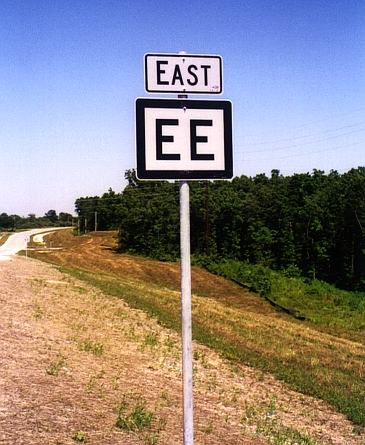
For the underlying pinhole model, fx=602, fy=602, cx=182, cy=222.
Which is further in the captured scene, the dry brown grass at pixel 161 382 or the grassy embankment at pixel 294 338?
the grassy embankment at pixel 294 338

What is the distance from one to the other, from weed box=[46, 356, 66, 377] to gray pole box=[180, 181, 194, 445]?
247 inches

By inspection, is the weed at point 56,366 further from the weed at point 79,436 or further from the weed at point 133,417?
the weed at point 79,436

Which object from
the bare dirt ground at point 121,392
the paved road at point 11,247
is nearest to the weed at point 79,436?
the bare dirt ground at point 121,392

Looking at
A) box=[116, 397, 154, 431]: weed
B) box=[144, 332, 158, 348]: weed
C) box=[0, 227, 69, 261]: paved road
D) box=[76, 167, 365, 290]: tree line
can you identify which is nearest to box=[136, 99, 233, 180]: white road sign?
box=[116, 397, 154, 431]: weed

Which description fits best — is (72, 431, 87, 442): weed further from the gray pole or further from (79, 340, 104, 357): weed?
(79, 340, 104, 357): weed

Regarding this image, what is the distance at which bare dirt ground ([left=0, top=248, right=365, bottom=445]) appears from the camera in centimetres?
705

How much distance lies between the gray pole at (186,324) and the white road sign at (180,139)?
154mm

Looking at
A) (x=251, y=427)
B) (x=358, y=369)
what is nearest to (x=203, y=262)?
(x=358, y=369)

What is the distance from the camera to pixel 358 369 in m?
18.3

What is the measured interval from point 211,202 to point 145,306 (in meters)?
52.6

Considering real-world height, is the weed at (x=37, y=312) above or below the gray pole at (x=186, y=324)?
below

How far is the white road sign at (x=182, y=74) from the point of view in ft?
13.4

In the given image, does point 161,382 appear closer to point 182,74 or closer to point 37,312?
point 182,74

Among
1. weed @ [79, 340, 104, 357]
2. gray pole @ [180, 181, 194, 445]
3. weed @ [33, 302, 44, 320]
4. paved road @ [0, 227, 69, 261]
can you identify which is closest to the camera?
gray pole @ [180, 181, 194, 445]
